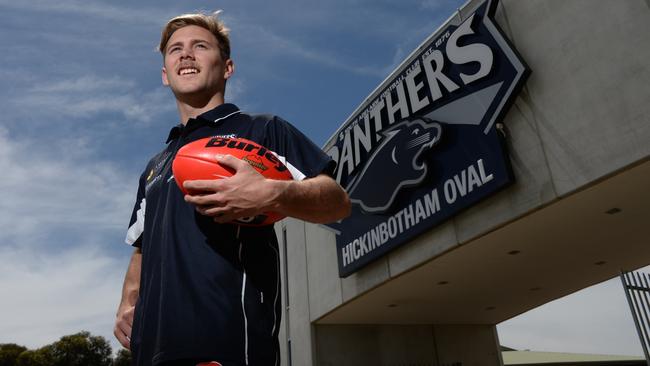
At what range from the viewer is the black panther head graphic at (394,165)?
10266 mm

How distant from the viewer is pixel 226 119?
91.0 inches

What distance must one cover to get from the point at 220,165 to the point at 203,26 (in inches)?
33.8

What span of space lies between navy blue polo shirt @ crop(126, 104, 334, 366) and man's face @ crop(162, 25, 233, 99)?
0.32m

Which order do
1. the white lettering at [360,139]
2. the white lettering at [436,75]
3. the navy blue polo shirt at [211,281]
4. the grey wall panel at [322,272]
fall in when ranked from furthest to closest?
the grey wall panel at [322,272] → the white lettering at [360,139] → the white lettering at [436,75] → the navy blue polo shirt at [211,281]

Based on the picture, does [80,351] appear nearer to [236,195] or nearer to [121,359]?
[121,359]

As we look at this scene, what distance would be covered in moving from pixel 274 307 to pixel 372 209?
9638 mm

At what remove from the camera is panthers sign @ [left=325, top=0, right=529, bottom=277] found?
8.89 metres

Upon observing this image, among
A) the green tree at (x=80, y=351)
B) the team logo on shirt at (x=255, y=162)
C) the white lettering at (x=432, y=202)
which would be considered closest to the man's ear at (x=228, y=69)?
the team logo on shirt at (x=255, y=162)

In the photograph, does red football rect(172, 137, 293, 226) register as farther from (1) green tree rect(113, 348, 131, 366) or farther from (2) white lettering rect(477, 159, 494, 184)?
(1) green tree rect(113, 348, 131, 366)

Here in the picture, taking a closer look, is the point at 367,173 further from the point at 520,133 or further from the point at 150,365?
the point at 150,365

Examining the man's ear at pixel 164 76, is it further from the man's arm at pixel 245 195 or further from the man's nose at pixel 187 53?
the man's arm at pixel 245 195

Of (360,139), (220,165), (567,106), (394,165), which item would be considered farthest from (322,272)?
(220,165)

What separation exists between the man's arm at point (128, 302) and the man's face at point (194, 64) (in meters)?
0.80

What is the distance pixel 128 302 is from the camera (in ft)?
7.66
